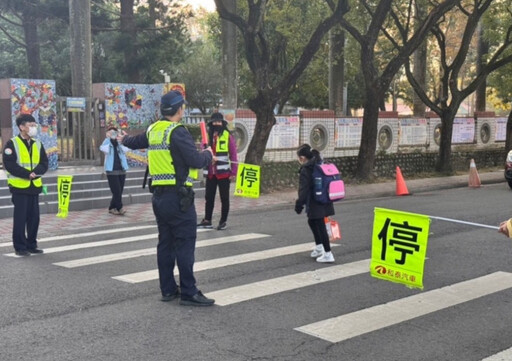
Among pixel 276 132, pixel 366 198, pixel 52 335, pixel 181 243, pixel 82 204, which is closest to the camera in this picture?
pixel 52 335

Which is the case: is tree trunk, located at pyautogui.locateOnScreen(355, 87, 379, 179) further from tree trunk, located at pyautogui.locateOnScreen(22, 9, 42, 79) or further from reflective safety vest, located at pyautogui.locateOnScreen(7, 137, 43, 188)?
tree trunk, located at pyautogui.locateOnScreen(22, 9, 42, 79)

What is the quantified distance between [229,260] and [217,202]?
6.39 metres

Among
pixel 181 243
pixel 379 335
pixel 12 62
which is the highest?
pixel 12 62

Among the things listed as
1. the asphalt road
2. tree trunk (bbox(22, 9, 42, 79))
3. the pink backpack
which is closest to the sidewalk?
the asphalt road

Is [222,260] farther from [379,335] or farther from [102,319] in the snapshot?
[379,335]

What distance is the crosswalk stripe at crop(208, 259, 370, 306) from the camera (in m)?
6.24

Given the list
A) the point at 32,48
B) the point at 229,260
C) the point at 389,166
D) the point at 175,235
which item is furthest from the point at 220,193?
the point at 32,48

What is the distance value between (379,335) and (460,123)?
2422 centimetres

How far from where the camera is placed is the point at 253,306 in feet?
19.4

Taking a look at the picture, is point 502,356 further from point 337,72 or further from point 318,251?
point 337,72

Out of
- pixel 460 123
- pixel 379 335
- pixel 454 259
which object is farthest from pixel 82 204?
pixel 460 123

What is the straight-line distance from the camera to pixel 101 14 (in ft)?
94.4

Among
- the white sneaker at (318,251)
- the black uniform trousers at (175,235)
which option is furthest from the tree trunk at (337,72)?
the black uniform trousers at (175,235)

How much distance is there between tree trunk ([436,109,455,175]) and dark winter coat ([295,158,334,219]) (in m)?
14.8
